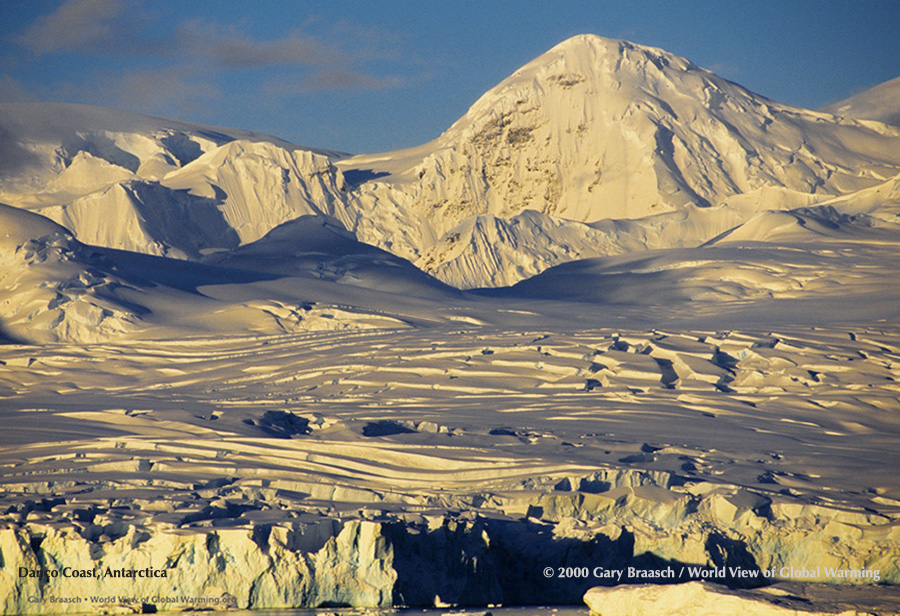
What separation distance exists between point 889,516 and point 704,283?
37.0m

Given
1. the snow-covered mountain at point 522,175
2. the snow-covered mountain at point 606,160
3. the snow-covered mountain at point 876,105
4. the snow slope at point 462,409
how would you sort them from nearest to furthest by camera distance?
1. the snow slope at point 462,409
2. the snow-covered mountain at point 522,175
3. the snow-covered mountain at point 606,160
4. the snow-covered mountain at point 876,105

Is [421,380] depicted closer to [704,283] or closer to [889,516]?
[889,516]

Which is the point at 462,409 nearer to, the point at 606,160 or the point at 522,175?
the point at 606,160

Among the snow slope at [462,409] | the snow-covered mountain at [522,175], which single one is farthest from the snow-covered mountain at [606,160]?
the snow slope at [462,409]

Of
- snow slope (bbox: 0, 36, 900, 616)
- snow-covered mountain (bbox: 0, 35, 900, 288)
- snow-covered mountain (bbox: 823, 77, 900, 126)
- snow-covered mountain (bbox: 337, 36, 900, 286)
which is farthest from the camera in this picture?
snow-covered mountain (bbox: 823, 77, 900, 126)

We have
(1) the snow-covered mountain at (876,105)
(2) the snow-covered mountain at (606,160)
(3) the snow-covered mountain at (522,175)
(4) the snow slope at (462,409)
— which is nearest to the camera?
(4) the snow slope at (462,409)

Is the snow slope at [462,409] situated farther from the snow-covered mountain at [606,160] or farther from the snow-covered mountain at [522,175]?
the snow-covered mountain at [606,160]

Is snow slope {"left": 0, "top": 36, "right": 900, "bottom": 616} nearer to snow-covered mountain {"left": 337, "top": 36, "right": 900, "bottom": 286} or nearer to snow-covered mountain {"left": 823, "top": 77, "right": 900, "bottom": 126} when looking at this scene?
snow-covered mountain {"left": 337, "top": 36, "right": 900, "bottom": 286}

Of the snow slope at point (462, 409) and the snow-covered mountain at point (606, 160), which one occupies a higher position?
the snow-covered mountain at point (606, 160)

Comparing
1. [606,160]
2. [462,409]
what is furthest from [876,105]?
[462,409]

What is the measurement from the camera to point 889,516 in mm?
15438

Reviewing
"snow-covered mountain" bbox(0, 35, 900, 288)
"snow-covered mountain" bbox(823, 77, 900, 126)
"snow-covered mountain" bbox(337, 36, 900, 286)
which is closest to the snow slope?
"snow-covered mountain" bbox(0, 35, 900, 288)

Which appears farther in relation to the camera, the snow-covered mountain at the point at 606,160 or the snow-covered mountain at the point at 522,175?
the snow-covered mountain at the point at 606,160

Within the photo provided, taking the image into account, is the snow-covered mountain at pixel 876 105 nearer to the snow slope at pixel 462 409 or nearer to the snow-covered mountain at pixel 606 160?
the snow-covered mountain at pixel 606 160
